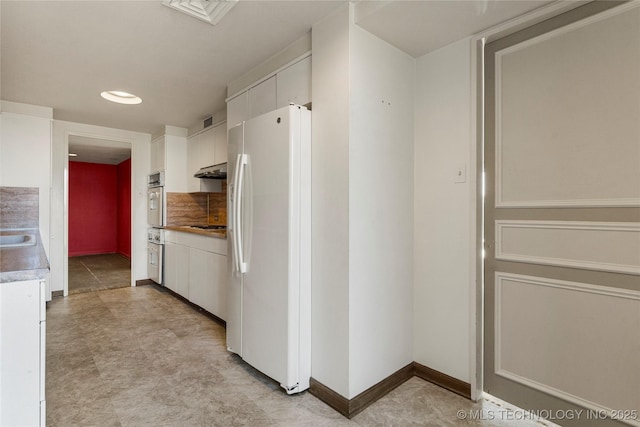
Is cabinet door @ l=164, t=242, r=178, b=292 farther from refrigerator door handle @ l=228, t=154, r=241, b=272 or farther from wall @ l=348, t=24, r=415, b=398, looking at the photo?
wall @ l=348, t=24, r=415, b=398

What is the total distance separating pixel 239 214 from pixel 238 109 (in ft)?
3.66

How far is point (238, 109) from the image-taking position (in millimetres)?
2912

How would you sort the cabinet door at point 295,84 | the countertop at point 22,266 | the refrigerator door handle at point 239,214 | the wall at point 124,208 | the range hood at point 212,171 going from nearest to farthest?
1. the countertop at point 22,266
2. the cabinet door at point 295,84
3. the refrigerator door handle at point 239,214
4. the range hood at point 212,171
5. the wall at point 124,208

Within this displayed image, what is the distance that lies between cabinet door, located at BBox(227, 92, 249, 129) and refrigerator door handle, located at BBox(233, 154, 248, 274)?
678mm

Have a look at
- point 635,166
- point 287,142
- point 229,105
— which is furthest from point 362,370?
point 229,105

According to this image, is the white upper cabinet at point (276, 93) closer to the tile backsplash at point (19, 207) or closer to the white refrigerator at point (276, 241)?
the white refrigerator at point (276, 241)

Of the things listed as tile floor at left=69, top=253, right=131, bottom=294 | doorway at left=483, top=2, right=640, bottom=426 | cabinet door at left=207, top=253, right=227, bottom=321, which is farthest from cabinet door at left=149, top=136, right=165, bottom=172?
doorway at left=483, top=2, right=640, bottom=426

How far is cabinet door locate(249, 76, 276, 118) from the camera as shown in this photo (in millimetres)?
2477

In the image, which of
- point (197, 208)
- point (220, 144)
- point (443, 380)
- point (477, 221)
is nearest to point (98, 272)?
point (197, 208)

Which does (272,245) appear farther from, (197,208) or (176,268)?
(197,208)

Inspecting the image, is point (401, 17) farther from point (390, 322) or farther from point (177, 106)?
point (177, 106)

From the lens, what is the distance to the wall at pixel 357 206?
185cm

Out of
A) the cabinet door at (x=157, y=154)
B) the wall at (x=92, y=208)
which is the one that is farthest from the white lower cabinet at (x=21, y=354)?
the wall at (x=92, y=208)

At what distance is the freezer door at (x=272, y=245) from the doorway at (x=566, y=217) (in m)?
1.19
